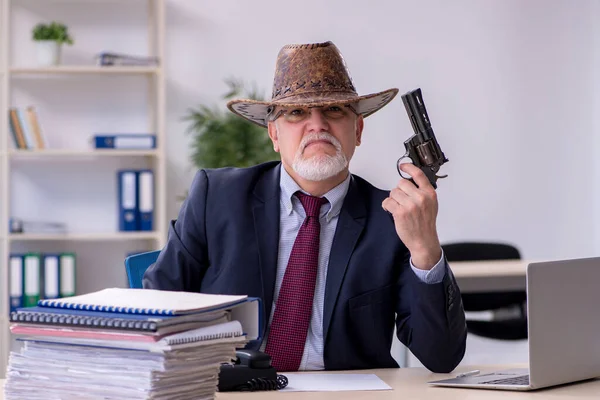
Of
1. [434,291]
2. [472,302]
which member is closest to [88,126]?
[472,302]

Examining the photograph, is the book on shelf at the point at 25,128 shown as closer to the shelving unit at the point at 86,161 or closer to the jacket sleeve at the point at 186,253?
the shelving unit at the point at 86,161

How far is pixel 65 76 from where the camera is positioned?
4.74m

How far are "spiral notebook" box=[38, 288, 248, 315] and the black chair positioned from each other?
304 centimetres

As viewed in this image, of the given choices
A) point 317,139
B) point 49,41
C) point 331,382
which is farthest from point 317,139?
point 49,41

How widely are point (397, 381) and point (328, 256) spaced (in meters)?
0.42

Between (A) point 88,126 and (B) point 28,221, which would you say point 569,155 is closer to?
(A) point 88,126

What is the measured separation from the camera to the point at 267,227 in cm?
204

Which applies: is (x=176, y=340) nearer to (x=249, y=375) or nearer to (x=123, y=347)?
(x=123, y=347)

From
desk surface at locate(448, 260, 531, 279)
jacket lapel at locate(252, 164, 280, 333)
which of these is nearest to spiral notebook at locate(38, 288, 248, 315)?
jacket lapel at locate(252, 164, 280, 333)

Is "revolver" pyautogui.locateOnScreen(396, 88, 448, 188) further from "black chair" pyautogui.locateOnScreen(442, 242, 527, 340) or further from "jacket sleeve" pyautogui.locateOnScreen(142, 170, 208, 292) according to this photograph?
"black chair" pyautogui.locateOnScreen(442, 242, 527, 340)

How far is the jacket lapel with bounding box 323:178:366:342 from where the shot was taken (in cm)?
194

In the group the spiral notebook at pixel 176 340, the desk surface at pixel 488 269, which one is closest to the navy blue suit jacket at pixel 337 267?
the spiral notebook at pixel 176 340

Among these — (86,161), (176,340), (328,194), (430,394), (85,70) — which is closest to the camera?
(176,340)

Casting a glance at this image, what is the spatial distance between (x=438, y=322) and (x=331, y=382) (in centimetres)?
31
